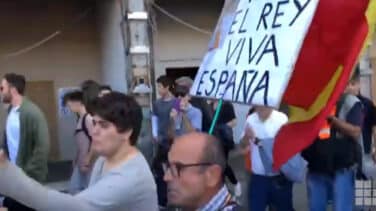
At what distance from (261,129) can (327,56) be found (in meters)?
3.49

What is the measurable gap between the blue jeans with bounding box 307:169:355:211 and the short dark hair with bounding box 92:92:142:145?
9.93ft

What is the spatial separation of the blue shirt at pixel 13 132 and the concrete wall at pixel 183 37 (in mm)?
7967

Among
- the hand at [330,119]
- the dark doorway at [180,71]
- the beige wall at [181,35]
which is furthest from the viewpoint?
the dark doorway at [180,71]

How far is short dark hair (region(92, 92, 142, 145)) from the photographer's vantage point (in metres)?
3.63

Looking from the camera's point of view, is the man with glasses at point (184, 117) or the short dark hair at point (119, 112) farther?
the man with glasses at point (184, 117)

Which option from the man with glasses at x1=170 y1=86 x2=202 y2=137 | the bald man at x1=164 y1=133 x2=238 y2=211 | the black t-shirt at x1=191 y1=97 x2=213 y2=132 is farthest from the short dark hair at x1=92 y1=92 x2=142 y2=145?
the black t-shirt at x1=191 y1=97 x2=213 y2=132

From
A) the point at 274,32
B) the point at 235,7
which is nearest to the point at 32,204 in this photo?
the point at 274,32

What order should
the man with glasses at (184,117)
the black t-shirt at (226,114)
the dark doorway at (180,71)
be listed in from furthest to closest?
1. the dark doorway at (180,71)
2. the black t-shirt at (226,114)
3. the man with glasses at (184,117)

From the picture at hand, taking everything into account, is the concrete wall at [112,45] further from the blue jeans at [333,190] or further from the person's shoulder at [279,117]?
the blue jeans at [333,190]

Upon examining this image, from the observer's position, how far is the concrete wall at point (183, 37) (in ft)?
47.9

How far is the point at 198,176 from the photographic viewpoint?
2732 millimetres

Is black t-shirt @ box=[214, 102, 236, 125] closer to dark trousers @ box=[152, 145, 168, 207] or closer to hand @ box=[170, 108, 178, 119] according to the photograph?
hand @ box=[170, 108, 178, 119]

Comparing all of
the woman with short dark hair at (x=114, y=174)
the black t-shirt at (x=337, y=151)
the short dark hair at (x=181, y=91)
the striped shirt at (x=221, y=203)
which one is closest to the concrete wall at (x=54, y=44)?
the short dark hair at (x=181, y=91)

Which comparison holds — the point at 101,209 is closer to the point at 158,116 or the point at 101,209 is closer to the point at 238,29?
the point at 238,29
